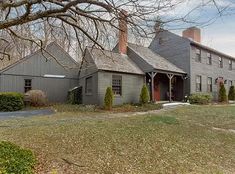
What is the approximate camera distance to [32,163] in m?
5.62

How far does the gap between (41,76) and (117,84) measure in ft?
26.5

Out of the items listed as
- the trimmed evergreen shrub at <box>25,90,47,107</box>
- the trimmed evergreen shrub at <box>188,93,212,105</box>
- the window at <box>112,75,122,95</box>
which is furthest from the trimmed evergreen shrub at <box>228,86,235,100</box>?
the trimmed evergreen shrub at <box>25,90,47,107</box>

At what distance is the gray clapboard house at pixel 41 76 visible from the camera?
2222 centimetres

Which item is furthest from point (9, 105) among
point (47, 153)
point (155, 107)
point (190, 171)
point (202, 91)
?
point (202, 91)

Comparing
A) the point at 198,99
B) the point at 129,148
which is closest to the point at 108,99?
the point at 198,99

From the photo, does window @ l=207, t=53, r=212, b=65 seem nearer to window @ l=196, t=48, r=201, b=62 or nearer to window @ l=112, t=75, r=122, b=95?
window @ l=196, t=48, r=201, b=62

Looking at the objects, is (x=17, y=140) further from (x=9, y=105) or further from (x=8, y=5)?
(x=9, y=105)

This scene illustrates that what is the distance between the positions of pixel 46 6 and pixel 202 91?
846 inches

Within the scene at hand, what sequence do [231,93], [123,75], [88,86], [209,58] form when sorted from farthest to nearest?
[231,93]
[209,58]
[88,86]
[123,75]

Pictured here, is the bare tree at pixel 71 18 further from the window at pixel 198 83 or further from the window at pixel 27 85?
the window at pixel 198 83

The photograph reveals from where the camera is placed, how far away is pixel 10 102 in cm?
1862

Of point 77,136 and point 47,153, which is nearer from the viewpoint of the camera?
point 47,153

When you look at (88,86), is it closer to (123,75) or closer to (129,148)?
(123,75)

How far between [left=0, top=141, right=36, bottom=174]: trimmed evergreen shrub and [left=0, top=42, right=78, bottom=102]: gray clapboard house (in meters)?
15.7
